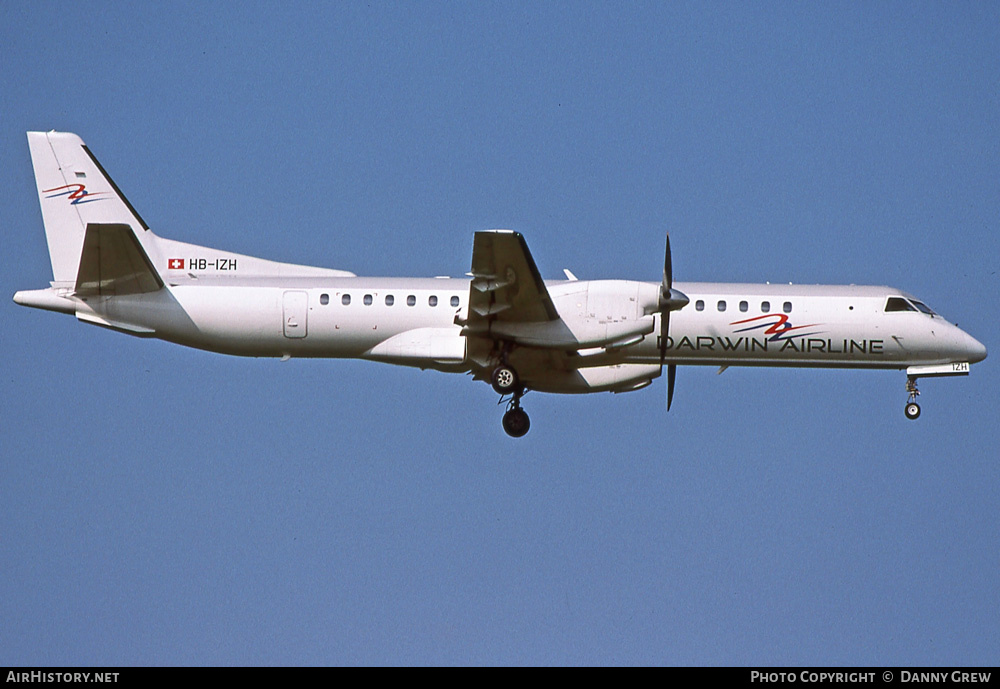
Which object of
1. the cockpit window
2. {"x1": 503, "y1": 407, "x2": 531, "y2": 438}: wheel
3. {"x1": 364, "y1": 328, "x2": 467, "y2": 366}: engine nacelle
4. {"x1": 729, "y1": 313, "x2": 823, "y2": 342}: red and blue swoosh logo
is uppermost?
the cockpit window

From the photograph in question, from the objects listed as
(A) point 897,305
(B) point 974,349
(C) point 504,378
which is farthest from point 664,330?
(B) point 974,349

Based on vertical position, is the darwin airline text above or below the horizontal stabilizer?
below

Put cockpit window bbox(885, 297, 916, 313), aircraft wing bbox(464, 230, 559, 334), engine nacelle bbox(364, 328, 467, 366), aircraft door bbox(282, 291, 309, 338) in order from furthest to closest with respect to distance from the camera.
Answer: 1. cockpit window bbox(885, 297, 916, 313)
2. aircraft door bbox(282, 291, 309, 338)
3. engine nacelle bbox(364, 328, 467, 366)
4. aircraft wing bbox(464, 230, 559, 334)

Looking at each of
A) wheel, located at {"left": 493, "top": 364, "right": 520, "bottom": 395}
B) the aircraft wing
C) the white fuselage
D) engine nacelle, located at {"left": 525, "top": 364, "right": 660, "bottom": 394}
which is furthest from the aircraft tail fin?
engine nacelle, located at {"left": 525, "top": 364, "right": 660, "bottom": 394}

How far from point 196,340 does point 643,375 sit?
1071cm

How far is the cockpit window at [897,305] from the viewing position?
1152 inches

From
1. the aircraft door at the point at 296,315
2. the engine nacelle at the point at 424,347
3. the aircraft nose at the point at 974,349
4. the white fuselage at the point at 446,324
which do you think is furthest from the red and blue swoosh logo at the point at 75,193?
the aircraft nose at the point at 974,349

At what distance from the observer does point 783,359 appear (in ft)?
95.6

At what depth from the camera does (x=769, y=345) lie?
28.8 m

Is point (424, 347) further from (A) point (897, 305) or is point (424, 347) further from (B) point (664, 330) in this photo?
(A) point (897, 305)

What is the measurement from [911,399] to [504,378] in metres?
9.90

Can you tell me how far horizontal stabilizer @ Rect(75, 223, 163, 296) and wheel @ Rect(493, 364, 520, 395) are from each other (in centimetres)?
808

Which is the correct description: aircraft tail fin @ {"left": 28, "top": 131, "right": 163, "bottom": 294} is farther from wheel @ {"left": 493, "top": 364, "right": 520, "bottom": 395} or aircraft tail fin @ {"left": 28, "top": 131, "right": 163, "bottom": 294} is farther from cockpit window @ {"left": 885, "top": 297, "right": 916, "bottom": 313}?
cockpit window @ {"left": 885, "top": 297, "right": 916, "bottom": 313}

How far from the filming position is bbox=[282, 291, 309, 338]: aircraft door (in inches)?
1107
